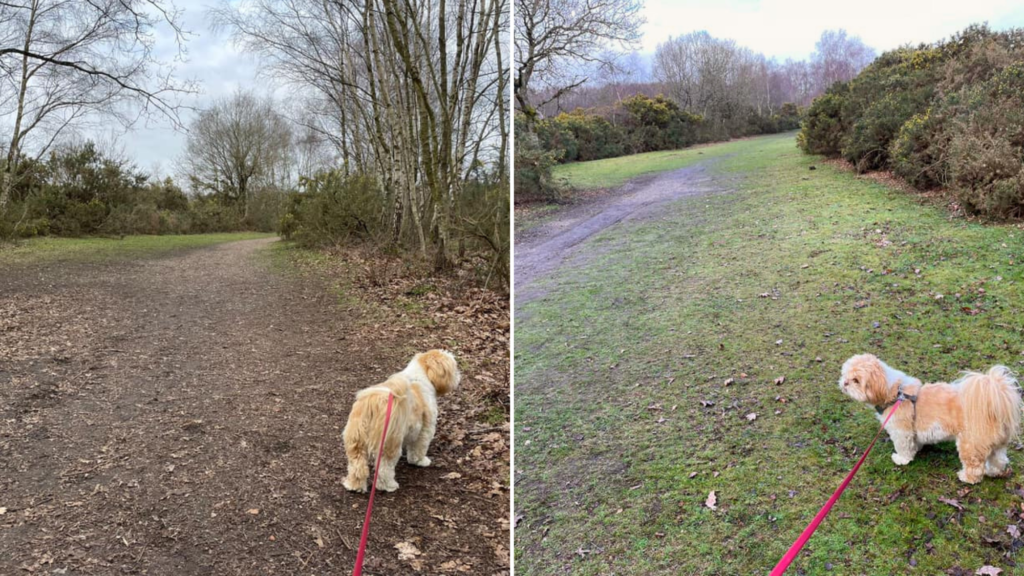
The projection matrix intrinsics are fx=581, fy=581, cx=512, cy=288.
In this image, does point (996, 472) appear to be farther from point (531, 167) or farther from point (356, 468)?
point (531, 167)

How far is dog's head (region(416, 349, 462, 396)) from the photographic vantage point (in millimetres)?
3236

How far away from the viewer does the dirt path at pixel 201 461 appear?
249 cm

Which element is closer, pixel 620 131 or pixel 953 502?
pixel 953 502

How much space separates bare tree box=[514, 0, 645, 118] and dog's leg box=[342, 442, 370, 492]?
4201 millimetres

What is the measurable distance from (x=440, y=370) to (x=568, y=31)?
365 centimetres

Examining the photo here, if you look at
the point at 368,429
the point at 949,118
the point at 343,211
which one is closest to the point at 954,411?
the point at 368,429

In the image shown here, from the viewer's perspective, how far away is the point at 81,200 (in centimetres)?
1581

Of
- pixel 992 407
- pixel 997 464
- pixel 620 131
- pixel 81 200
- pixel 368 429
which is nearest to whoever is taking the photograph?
pixel 992 407

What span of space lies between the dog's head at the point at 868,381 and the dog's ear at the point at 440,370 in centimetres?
201

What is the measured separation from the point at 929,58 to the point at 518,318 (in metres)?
6.93

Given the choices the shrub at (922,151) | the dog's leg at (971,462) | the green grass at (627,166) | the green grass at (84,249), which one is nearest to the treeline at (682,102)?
the green grass at (627,166)

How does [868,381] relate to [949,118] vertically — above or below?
below

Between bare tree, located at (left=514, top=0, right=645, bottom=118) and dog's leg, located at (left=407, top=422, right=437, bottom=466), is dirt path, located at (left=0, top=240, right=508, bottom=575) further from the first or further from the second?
bare tree, located at (left=514, top=0, right=645, bottom=118)

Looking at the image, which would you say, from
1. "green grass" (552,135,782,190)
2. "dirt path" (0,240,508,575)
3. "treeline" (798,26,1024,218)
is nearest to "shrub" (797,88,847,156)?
"treeline" (798,26,1024,218)
